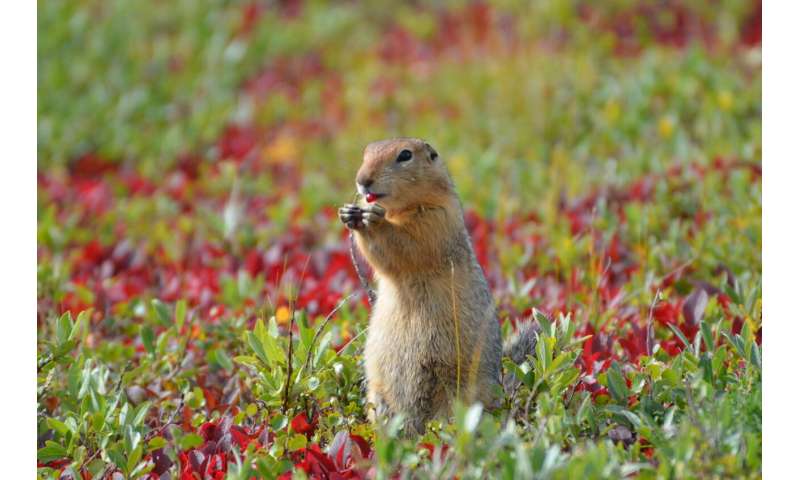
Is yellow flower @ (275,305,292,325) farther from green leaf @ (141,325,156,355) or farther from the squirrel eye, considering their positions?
the squirrel eye

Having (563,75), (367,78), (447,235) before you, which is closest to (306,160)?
(367,78)

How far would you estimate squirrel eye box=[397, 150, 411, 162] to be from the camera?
164 inches

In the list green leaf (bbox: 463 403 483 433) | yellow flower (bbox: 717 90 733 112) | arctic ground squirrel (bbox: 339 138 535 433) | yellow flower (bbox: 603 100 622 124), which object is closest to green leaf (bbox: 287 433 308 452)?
arctic ground squirrel (bbox: 339 138 535 433)

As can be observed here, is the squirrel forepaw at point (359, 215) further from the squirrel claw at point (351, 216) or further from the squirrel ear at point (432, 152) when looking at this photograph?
the squirrel ear at point (432, 152)

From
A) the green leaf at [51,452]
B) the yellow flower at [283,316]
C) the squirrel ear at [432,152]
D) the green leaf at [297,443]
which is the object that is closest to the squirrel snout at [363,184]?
the squirrel ear at [432,152]

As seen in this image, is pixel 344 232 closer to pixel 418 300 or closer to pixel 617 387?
pixel 418 300

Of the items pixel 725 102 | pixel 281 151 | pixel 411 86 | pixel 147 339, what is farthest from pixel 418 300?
pixel 411 86

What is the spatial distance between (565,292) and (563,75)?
3834 millimetres

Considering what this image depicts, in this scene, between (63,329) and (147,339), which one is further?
(147,339)

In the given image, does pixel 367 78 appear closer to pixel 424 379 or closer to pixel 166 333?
pixel 166 333

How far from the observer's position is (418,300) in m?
4.07

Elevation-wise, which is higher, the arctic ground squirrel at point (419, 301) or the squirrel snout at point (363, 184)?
the squirrel snout at point (363, 184)

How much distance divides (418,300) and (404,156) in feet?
1.91

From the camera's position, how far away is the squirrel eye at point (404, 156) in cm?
417
